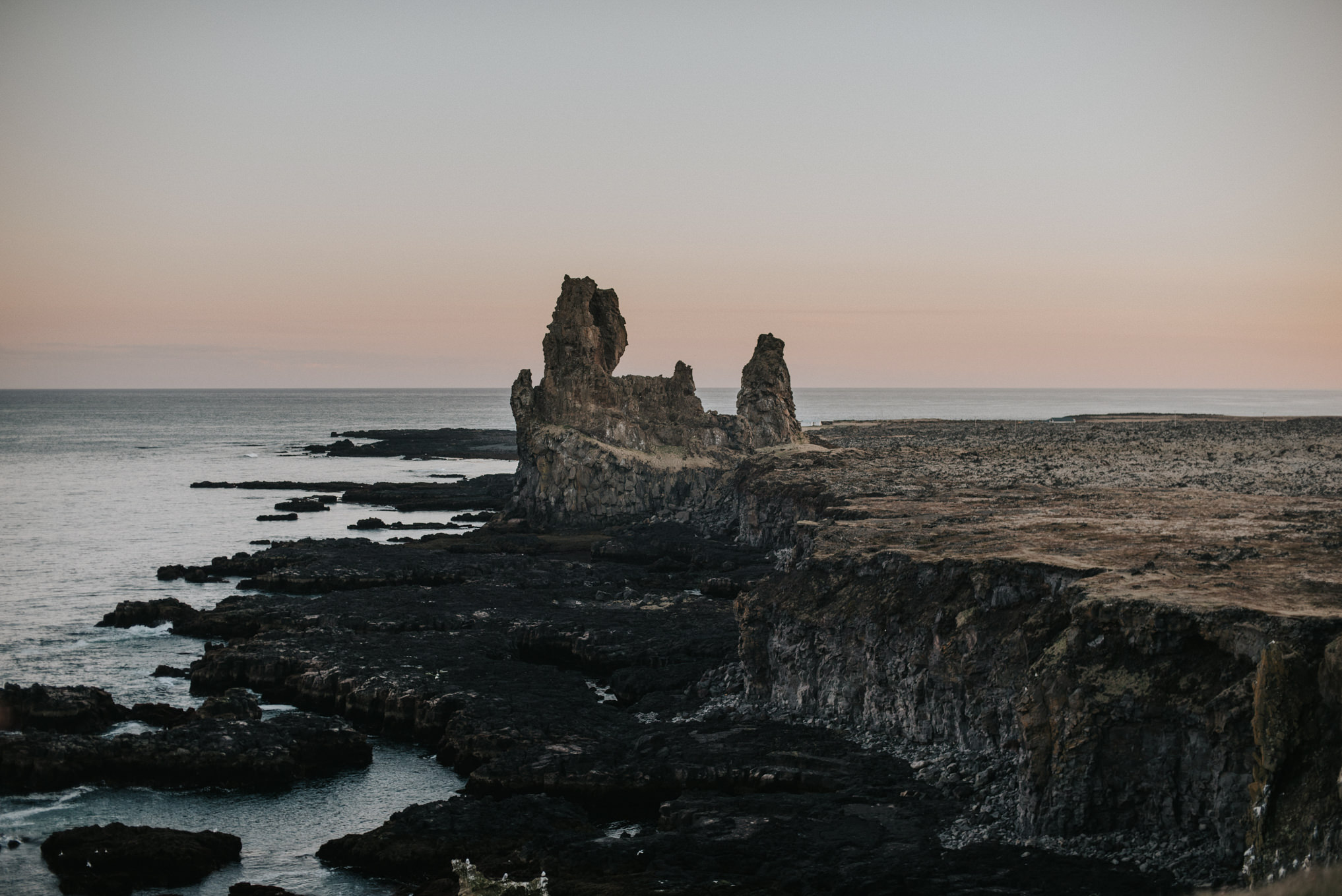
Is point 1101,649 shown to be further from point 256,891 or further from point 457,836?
point 256,891

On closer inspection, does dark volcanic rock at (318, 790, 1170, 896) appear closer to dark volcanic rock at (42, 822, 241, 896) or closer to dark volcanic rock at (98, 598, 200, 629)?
dark volcanic rock at (42, 822, 241, 896)

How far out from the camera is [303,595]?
68.2 metres

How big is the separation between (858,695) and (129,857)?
2196 centimetres

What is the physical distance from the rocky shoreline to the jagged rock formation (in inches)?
855

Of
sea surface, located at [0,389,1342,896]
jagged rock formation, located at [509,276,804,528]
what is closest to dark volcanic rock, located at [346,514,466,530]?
sea surface, located at [0,389,1342,896]

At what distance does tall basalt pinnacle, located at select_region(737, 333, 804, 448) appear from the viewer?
10525 cm

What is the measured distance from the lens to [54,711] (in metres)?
39.8

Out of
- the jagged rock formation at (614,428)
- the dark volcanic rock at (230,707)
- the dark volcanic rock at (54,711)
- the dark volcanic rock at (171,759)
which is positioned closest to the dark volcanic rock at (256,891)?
the dark volcanic rock at (171,759)

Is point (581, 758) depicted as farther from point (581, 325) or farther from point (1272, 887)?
point (581, 325)

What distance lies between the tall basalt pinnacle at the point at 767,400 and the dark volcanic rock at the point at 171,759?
7081 cm

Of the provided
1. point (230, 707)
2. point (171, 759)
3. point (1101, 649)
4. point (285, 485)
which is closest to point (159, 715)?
point (230, 707)

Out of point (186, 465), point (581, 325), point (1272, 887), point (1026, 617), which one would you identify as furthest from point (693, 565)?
point (186, 465)

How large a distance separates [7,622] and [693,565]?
39.5 metres

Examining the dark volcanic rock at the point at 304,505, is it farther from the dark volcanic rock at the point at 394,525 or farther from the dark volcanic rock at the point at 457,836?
the dark volcanic rock at the point at 457,836
